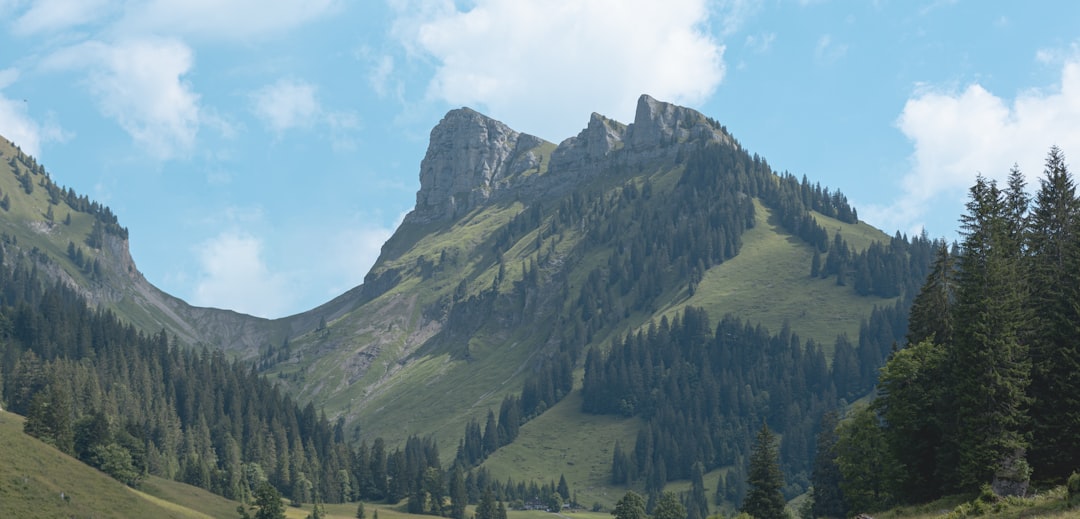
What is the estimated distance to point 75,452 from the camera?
7495 inches

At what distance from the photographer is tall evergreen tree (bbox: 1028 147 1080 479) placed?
74.0 metres

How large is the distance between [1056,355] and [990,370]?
5.50 m

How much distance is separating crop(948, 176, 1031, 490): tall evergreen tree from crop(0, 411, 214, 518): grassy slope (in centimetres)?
11409

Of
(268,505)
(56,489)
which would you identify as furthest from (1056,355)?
(268,505)

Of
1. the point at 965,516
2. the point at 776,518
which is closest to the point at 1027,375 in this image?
the point at 965,516

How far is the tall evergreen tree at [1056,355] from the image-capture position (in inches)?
2913

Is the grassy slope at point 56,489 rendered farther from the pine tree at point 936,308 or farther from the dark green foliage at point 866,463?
the pine tree at point 936,308

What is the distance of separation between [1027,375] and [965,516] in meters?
15.9

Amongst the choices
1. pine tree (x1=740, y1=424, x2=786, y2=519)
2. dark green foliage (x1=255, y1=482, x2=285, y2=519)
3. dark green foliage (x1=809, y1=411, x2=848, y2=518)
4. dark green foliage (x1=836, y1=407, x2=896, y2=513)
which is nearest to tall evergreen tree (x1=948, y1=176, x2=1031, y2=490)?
dark green foliage (x1=836, y1=407, x2=896, y2=513)

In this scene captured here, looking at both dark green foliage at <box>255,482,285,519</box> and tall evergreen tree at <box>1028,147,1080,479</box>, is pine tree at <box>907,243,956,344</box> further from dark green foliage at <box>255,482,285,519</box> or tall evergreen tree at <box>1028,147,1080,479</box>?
dark green foliage at <box>255,482,285,519</box>

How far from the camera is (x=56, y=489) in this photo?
485ft

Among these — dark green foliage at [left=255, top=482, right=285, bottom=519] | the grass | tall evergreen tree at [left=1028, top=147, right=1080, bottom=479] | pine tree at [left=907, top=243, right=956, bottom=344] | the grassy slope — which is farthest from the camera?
dark green foliage at [left=255, top=482, right=285, bottom=519]

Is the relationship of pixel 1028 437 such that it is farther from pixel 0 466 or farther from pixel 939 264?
pixel 0 466

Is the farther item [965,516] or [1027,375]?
[1027,375]
